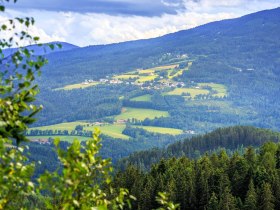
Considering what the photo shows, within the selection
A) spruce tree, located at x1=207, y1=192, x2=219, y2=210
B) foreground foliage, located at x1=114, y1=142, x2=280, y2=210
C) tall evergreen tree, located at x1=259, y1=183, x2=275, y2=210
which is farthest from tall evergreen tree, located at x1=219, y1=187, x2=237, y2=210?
tall evergreen tree, located at x1=259, y1=183, x2=275, y2=210

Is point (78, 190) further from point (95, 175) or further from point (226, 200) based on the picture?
point (226, 200)

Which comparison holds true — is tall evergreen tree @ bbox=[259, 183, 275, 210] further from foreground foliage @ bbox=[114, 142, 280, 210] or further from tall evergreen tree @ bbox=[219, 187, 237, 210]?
tall evergreen tree @ bbox=[219, 187, 237, 210]

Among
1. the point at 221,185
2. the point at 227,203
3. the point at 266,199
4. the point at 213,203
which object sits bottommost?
the point at 213,203

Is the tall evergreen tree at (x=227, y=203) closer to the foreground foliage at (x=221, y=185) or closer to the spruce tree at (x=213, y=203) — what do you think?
the foreground foliage at (x=221, y=185)

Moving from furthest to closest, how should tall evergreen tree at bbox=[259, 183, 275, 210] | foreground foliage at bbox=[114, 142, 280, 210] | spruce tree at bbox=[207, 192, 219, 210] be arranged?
spruce tree at bbox=[207, 192, 219, 210]
foreground foliage at bbox=[114, 142, 280, 210]
tall evergreen tree at bbox=[259, 183, 275, 210]

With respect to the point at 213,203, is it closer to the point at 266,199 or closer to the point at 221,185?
the point at 221,185

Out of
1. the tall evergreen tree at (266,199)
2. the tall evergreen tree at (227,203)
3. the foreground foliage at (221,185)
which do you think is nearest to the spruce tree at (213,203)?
the foreground foliage at (221,185)

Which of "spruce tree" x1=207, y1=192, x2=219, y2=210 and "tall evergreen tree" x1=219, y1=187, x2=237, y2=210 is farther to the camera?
"spruce tree" x1=207, y1=192, x2=219, y2=210

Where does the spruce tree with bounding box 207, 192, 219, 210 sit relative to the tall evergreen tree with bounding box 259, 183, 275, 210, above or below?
below

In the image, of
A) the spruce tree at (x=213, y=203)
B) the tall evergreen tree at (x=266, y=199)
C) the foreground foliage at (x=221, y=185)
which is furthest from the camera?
the spruce tree at (x=213, y=203)

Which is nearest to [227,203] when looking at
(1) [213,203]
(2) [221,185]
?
(1) [213,203]

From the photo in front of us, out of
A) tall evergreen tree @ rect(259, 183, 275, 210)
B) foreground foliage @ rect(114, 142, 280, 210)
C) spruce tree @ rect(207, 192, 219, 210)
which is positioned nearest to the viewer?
tall evergreen tree @ rect(259, 183, 275, 210)

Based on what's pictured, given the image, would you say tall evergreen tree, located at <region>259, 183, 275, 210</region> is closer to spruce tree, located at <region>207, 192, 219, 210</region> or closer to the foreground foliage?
the foreground foliage

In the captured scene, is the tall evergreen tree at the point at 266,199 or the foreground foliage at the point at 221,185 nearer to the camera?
the tall evergreen tree at the point at 266,199
